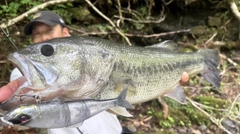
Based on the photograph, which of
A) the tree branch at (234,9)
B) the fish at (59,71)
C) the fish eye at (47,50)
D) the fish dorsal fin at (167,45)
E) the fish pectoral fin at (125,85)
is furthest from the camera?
the tree branch at (234,9)

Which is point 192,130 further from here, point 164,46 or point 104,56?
point 104,56

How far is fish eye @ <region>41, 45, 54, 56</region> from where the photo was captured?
194 cm

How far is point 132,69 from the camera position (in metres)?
2.38

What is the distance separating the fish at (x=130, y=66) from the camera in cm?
194

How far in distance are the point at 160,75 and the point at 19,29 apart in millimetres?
4144

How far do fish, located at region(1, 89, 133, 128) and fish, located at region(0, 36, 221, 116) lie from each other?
145 mm

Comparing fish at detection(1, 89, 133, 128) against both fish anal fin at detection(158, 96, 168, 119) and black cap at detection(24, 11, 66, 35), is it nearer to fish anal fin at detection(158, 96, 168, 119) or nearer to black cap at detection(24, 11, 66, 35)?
black cap at detection(24, 11, 66, 35)

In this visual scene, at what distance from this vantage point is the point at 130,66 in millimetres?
2365

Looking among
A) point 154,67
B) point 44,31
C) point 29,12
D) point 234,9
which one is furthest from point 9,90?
point 234,9

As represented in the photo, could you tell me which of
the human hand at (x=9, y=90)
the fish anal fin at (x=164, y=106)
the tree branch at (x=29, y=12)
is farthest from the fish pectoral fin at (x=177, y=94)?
the tree branch at (x=29, y=12)

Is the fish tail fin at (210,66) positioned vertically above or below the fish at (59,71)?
below

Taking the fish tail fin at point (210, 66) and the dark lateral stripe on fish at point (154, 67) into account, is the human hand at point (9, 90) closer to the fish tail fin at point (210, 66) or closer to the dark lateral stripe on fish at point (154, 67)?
the dark lateral stripe on fish at point (154, 67)

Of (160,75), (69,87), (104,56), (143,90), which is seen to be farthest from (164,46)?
(69,87)

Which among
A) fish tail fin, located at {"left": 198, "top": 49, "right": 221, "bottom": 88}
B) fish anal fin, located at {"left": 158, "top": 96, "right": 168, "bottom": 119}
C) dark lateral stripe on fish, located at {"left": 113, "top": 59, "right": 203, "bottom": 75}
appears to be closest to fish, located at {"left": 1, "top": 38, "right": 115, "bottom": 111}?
dark lateral stripe on fish, located at {"left": 113, "top": 59, "right": 203, "bottom": 75}
